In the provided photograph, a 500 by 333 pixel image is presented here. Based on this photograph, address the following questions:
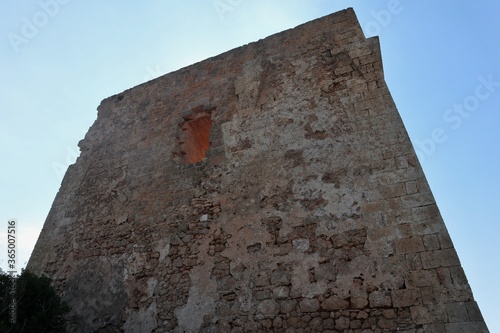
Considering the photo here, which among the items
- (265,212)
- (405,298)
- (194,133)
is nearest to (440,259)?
(405,298)

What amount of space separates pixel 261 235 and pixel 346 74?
2.53 meters

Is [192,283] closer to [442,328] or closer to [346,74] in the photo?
[442,328]

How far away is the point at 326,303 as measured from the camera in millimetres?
3951

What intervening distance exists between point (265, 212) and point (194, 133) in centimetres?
244

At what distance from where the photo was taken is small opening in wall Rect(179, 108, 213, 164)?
6.21m

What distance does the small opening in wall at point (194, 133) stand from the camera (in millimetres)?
6207

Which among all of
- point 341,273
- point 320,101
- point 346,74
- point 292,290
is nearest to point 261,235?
point 292,290

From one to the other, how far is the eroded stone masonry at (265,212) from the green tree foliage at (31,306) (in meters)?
0.51

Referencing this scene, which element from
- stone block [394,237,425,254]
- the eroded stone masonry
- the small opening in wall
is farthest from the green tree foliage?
stone block [394,237,425,254]

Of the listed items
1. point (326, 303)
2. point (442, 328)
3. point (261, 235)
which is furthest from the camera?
point (261, 235)

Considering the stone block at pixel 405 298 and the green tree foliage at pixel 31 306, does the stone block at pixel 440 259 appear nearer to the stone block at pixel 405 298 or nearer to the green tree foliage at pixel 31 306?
the stone block at pixel 405 298

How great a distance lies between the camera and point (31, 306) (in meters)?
4.71

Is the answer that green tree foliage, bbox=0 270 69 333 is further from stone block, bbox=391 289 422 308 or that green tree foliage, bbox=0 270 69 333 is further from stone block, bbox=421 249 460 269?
stone block, bbox=421 249 460 269

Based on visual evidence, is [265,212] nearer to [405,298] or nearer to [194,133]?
[405,298]
